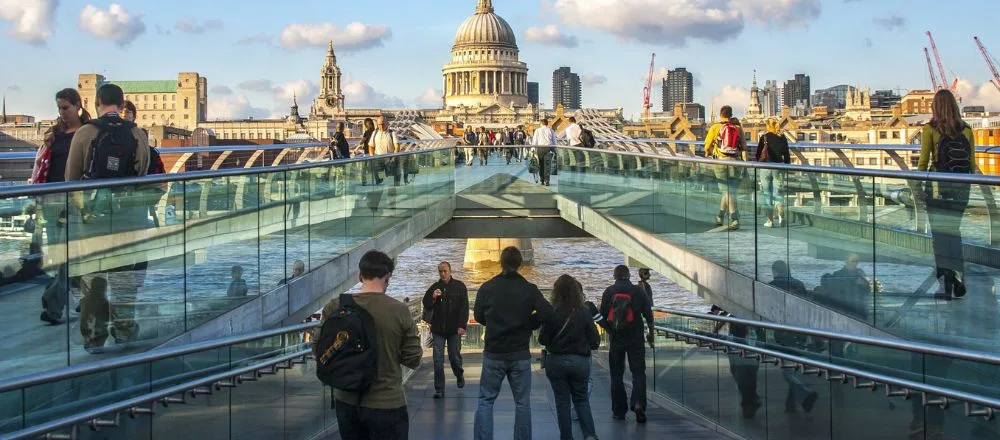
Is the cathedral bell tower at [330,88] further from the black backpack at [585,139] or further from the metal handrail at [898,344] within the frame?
the metal handrail at [898,344]

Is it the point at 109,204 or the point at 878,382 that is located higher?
the point at 109,204

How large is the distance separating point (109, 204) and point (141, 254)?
1.95 feet

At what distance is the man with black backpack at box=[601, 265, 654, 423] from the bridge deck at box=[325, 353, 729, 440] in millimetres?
286

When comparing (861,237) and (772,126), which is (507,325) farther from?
(772,126)

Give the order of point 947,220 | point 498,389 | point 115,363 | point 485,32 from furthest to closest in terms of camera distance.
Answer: point 485,32, point 498,389, point 947,220, point 115,363

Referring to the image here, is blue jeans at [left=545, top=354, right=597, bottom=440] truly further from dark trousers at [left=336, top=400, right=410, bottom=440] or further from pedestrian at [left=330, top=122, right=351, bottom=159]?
pedestrian at [left=330, top=122, right=351, bottom=159]

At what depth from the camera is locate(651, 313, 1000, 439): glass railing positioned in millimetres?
6520

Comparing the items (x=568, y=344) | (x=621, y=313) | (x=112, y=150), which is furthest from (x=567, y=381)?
(x=112, y=150)

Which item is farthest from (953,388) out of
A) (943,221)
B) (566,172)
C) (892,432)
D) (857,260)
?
(566,172)

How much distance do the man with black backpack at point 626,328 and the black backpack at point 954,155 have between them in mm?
2666

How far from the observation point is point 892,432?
723 centimetres

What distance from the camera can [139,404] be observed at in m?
6.57

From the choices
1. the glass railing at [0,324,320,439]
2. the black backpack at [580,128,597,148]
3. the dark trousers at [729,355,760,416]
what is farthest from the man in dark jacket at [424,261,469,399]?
the black backpack at [580,128,597,148]

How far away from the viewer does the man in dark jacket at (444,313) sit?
41.6 feet
